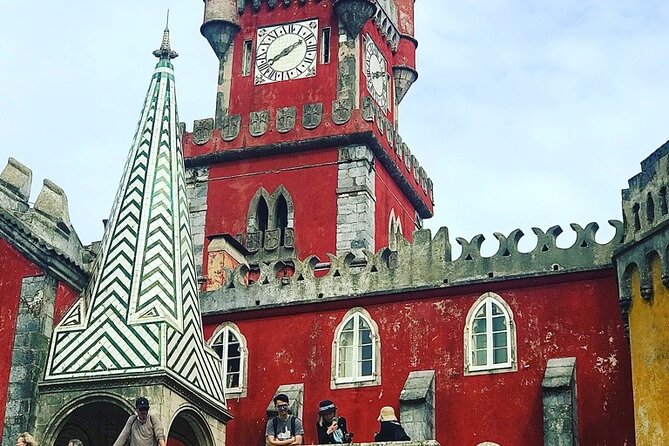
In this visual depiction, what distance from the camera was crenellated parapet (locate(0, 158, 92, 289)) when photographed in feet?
79.3

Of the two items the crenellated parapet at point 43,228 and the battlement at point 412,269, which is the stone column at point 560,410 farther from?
the crenellated parapet at point 43,228

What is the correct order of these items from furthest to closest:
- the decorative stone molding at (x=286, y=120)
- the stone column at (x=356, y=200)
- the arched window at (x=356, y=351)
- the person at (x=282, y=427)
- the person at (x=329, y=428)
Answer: the decorative stone molding at (x=286, y=120), the stone column at (x=356, y=200), the arched window at (x=356, y=351), the person at (x=329, y=428), the person at (x=282, y=427)

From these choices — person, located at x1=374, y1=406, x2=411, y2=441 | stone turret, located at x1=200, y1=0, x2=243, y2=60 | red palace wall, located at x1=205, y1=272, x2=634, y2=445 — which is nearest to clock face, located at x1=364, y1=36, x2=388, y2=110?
stone turret, located at x1=200, y1=0, x2=243, y2=60

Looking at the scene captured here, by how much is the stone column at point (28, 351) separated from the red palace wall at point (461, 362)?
6418mm

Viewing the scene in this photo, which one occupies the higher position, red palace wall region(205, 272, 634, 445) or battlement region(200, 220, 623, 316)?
battlement region(200, 220, 623, 316)

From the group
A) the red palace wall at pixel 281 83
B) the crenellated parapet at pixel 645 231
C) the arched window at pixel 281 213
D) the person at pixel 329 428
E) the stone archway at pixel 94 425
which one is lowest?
the person at pixel 329 428

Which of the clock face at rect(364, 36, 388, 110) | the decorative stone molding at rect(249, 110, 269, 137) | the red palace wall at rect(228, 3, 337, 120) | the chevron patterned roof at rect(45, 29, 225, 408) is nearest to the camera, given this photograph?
the chevron patterned roof at rect(45, 29, 225, 408)

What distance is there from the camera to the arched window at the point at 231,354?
28.9 meters

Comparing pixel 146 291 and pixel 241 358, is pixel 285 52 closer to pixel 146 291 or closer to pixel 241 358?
pixel 241 358

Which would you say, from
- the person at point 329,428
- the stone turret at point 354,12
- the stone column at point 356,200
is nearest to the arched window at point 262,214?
the stone column at point 356,200


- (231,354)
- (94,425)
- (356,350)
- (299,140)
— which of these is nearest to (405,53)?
(299,140)

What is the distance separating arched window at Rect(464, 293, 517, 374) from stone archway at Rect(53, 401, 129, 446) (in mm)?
7567

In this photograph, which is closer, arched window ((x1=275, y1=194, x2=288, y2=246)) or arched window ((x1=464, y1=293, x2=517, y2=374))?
arched window ((x1=464, y1=293, x2=517, y2=374))

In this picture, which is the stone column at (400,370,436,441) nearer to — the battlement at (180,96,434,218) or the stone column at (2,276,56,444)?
the stone column at (2,276,56,444)
